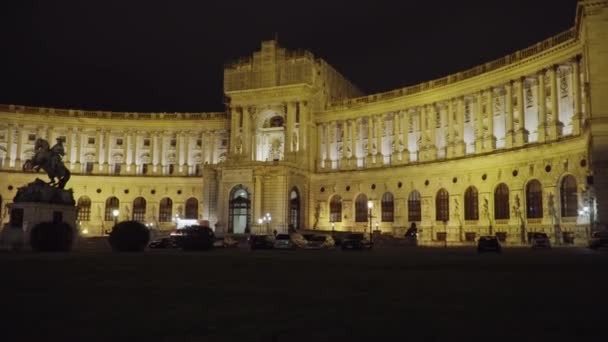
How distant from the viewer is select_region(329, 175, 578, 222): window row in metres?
49.9

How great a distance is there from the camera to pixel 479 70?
6150cm

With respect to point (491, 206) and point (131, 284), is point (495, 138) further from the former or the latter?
point (131, 284)

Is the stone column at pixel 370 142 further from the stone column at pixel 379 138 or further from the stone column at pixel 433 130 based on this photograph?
the stone column at pixel 433 130

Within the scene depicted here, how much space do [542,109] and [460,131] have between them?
10978mm

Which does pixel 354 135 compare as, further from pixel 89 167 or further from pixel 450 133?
pixel 89 167

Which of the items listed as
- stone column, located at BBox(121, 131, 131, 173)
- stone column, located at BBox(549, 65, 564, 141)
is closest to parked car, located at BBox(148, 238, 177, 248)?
stone column, located at BBox(549, 65, 564, 141)

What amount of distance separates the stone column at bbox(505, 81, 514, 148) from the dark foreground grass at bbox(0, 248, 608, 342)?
4333 cm

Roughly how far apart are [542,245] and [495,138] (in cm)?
1854

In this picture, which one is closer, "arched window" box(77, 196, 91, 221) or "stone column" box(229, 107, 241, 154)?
"stone column" box(229, 107, 241, 154)

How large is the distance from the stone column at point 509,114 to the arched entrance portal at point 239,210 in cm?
3114

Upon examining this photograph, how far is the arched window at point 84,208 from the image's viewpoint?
8075 cm

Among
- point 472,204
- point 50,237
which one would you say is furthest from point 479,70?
point 50,237

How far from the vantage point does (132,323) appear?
8406 mm

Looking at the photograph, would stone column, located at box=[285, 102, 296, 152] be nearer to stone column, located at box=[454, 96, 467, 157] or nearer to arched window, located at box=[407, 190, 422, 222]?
arched window, located at box=[407, 190, 422, 222]
